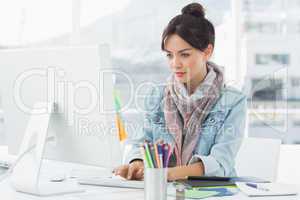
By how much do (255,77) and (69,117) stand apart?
7.90 ft

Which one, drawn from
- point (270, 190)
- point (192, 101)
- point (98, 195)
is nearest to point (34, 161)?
point (98, 195)

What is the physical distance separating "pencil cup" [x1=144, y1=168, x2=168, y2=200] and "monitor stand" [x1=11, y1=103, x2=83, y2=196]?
0.90 ft

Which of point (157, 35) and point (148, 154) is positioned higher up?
point (157, 35)

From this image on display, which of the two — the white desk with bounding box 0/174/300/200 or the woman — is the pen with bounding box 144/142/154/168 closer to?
the white desk with bounding box 0/174/300/200

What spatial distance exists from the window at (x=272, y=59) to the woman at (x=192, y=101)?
165 centimetres

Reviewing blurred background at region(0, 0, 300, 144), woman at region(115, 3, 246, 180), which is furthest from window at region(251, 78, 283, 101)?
woman at region(115, 3, 246, 180)

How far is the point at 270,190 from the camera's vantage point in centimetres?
141

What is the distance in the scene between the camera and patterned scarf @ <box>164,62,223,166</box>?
1891 millimetres

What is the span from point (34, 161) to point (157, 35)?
2.19 m

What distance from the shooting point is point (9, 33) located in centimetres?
346

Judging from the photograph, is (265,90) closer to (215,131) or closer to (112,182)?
(215,131)

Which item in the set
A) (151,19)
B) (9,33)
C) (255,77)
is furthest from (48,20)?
(255,77)

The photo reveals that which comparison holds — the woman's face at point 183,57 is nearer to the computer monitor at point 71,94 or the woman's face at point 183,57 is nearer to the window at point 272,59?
the computer monitor at point 71,94

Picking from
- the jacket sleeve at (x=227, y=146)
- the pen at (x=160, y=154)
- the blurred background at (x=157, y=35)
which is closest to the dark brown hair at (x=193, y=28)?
the jacket sleeve at (x=227, y=146)
